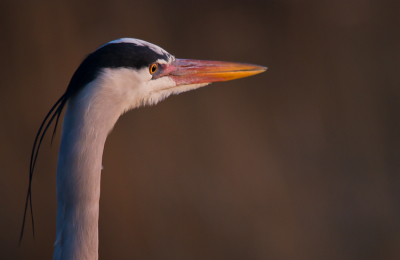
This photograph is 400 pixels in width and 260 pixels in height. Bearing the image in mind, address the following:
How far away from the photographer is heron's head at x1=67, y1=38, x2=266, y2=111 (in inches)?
20.5

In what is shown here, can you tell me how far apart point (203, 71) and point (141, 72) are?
0.17 metres

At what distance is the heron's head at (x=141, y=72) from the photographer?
0.52 m

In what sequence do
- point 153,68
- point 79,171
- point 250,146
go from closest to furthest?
point 79,171 → point 153,68 → point 250,146

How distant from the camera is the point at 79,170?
0.50m

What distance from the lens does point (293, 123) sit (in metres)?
1.42

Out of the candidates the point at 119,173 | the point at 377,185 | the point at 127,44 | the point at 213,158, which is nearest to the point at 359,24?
the point at 377,185

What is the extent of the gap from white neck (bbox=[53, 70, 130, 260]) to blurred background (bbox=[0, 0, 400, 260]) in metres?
0.78

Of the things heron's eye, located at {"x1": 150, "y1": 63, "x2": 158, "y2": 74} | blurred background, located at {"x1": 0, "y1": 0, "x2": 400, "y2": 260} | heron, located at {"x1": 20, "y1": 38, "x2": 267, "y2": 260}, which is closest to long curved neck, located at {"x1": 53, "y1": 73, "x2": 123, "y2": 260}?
heron, located at {"x1": 20, "y1": 38, "x2": 267, "y2": 260}

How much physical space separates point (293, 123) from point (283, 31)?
46 centimetres

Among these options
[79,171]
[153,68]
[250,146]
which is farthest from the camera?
[250,146]

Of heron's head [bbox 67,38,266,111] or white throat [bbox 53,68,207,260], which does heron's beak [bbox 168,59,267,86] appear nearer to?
heron's head [bbox 67,38,266,111]

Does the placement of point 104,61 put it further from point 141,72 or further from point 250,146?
point 250,146

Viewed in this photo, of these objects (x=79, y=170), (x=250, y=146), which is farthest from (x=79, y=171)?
(x=250, y=146)

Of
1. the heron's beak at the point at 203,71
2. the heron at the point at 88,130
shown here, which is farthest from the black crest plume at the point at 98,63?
the heron's beak at the point at 203,71
